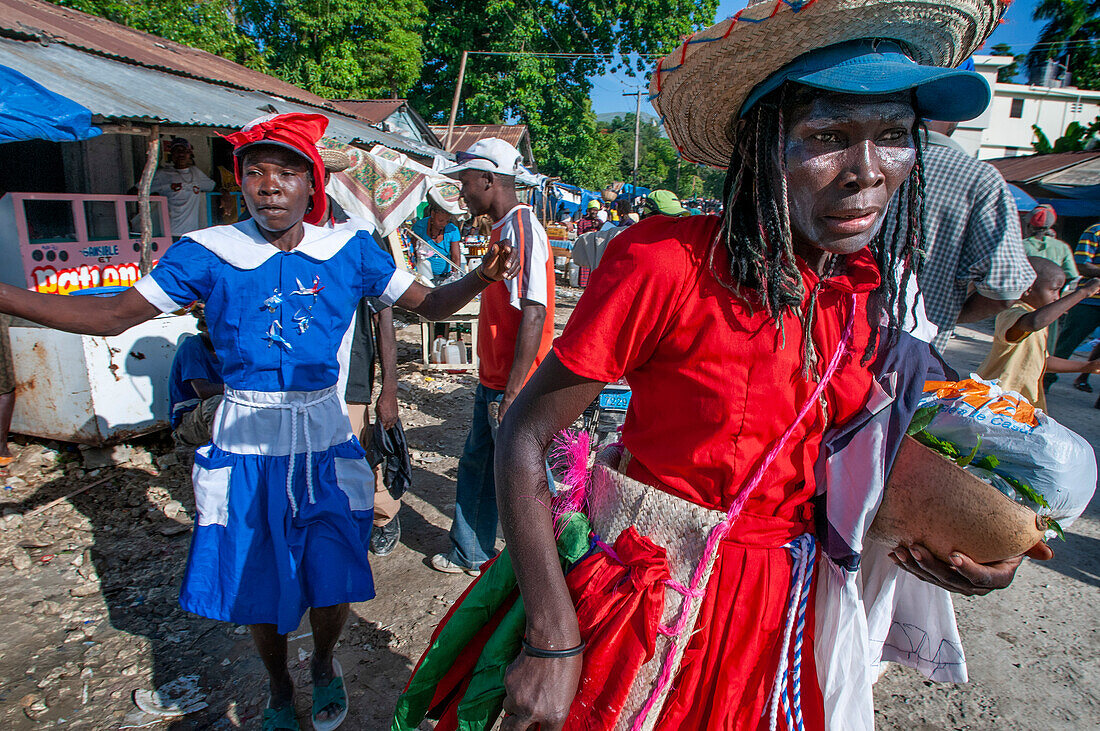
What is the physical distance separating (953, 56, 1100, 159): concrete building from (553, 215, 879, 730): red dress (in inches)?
1528

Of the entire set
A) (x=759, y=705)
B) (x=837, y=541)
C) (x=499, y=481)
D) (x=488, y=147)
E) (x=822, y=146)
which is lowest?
(x=759, y=705)

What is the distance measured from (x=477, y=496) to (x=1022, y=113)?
42.5 metres

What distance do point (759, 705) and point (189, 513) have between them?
157 inches

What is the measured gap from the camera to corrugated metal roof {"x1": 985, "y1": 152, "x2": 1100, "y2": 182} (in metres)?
15.0

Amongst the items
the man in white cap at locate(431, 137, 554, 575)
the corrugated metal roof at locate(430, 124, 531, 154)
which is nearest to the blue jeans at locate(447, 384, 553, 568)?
the man in white cap at locate(431, 137, 554, 575)

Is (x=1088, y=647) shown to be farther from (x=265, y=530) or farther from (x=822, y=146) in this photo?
(x=265, y=530)

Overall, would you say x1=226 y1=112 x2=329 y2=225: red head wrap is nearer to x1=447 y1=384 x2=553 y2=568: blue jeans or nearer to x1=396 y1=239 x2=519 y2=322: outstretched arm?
x1=396 y1=239 x2=519 y2=322: outstretched arm

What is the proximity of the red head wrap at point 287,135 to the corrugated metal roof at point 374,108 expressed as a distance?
49.7ft

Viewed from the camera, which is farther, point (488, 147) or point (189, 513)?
point (189, 513)

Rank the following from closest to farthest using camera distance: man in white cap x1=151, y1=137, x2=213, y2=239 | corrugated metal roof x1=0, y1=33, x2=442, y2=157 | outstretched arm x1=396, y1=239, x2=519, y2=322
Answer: outstretched arm x1=396, y1=239, x2=519, y2=322 → corrugated metal roof x1=0, y1=33, x2=442, y2=157 → man in white cap x1=151, y1=137, x2=213, y2=239

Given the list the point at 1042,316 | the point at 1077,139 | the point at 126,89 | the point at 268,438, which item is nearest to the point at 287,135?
the point at 268,438

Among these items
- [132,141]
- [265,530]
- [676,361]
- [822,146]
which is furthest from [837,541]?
[132,141]

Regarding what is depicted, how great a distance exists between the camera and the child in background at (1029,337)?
3924 mm

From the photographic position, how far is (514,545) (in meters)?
1.20
